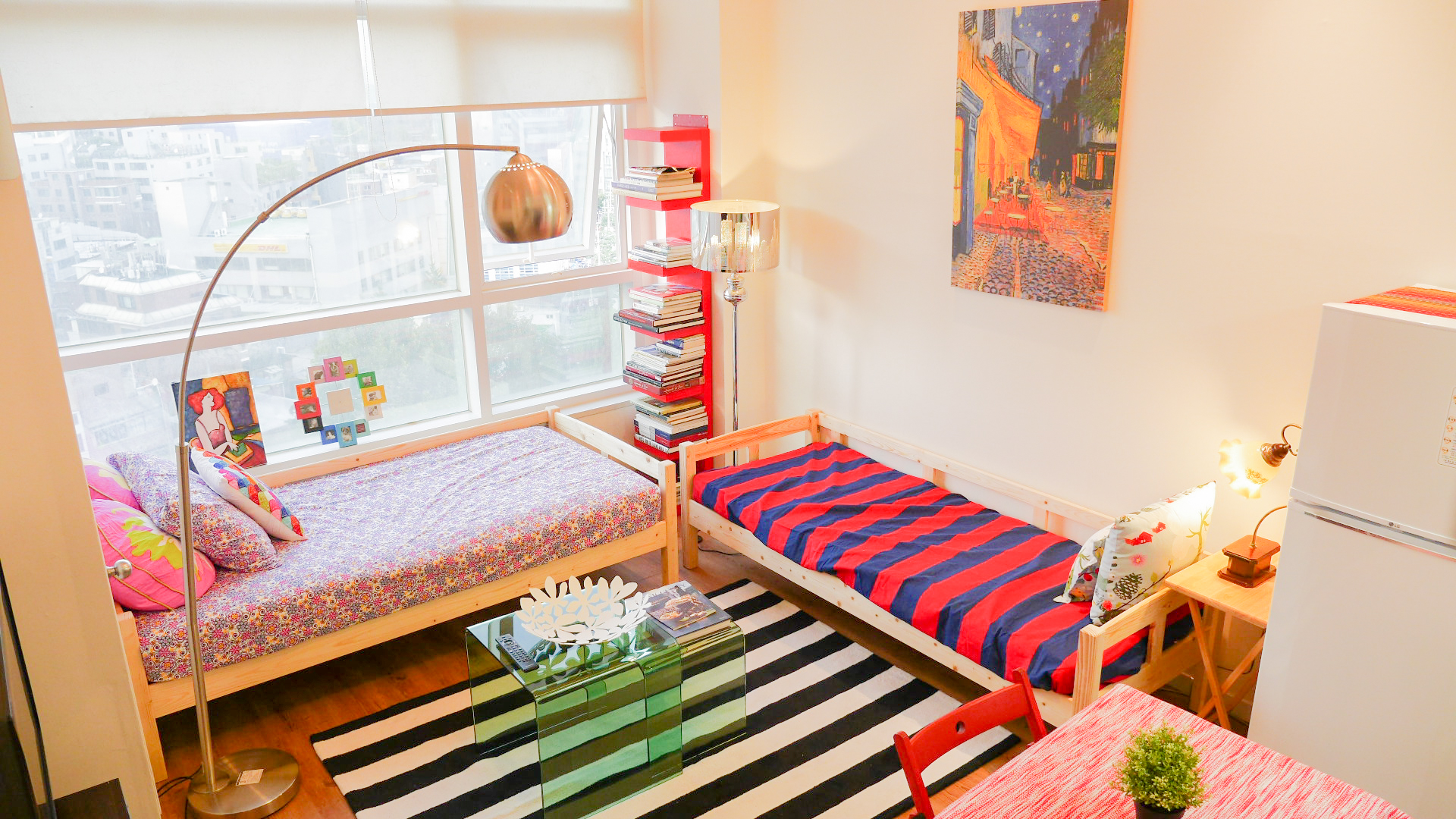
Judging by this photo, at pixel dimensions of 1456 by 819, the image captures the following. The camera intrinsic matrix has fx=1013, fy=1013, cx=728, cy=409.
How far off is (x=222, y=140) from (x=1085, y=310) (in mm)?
3067

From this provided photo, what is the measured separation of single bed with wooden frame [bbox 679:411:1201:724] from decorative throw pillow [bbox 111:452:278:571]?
5.16 ft

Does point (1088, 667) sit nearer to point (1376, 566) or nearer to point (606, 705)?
point (1376, 566)

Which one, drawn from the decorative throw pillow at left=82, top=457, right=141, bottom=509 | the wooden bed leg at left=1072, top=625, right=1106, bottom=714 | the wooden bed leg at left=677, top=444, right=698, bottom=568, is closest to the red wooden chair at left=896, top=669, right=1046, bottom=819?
the wooden bed leg at left=1072, top=625, right=1106, bottom=714

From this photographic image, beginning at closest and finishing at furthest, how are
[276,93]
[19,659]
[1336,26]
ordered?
[19,659] < [1336,26] < [276,93]

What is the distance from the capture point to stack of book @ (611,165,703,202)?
166 inches

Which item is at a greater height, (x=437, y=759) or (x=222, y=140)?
(x=222, y=140)

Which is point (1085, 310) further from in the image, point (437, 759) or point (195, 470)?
point (195, 470)

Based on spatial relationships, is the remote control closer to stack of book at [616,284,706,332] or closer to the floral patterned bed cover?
the floral patterned bed cover

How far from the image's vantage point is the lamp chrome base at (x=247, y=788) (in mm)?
2703

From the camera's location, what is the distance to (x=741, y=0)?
164 inches

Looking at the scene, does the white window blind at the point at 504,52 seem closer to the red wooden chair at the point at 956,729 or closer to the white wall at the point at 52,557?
the white wall at the point at 52,557

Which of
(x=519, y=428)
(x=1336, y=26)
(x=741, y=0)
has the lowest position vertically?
(x=519, y=428)

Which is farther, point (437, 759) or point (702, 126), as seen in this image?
point (702, 126)

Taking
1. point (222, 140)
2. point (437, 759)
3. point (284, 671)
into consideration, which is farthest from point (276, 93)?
point (437, 759)
